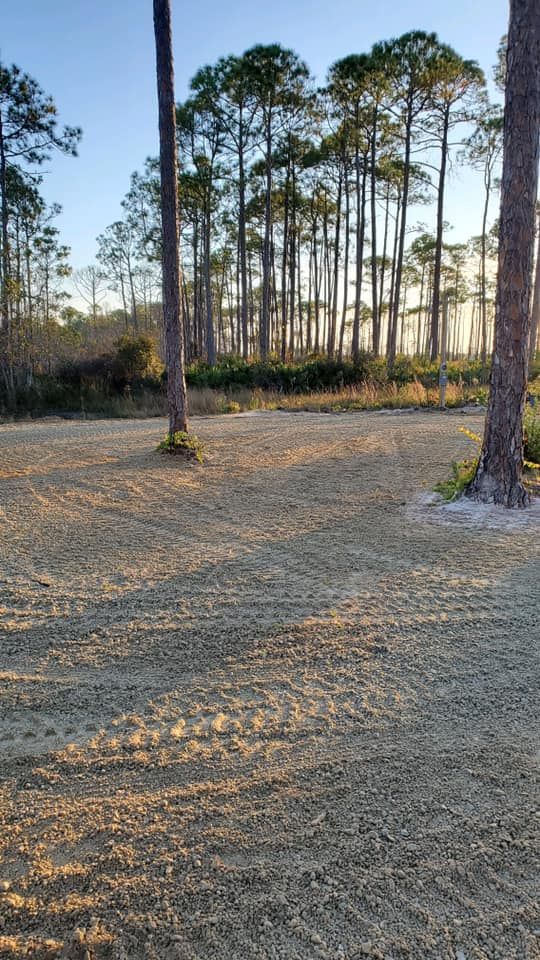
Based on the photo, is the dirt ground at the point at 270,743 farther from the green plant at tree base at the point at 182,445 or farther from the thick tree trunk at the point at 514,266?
the green plant at tree base at the point at 182,445

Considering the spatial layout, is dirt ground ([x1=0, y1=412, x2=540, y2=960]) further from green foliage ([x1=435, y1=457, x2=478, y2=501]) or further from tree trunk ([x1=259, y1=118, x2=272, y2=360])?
tree trunk ([x1=259, y1=118, x2=272, y2=360])

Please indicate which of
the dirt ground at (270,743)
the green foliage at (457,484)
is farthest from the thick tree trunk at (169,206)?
the green foliage at (457,484)

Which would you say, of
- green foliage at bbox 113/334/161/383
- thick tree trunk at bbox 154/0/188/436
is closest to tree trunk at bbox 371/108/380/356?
green foliage at bbox 113/334/161/383

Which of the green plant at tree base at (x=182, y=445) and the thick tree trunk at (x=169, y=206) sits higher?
the thick tree trunk at (x=169, y=206)

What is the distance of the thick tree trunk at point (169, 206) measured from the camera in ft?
21.9

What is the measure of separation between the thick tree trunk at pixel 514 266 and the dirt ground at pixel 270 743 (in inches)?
32.2

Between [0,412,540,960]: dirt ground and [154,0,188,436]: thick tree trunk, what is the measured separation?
3.46 m

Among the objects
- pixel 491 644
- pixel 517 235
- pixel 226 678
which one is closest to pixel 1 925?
pixel 226 678

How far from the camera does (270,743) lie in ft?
6.44

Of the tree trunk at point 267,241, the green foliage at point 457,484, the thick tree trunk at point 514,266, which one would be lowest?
the green foliage at point 457,484

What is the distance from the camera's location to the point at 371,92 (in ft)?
74.5

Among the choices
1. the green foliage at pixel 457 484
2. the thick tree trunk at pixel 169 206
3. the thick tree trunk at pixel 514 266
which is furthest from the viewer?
the thick tree trunk at pixel 169 206

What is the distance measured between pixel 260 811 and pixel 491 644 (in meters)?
1.48

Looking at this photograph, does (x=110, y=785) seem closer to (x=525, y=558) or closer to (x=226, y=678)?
(x=226, y=678)
